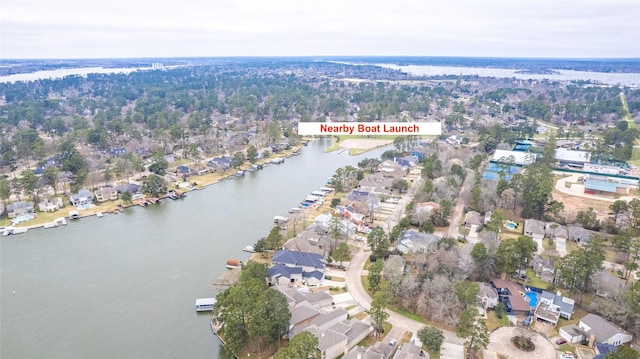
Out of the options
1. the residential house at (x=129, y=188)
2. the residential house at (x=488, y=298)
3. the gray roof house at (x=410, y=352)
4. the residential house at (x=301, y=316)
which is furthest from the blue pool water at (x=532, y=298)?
the residential house at (x=129, y=188)

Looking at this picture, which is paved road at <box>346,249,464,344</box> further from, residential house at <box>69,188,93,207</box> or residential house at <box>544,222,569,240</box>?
residential house at <box>69,188,93,207</box>

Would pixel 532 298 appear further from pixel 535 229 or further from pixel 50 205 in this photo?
pixel 50 205

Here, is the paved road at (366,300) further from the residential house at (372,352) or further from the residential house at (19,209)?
the residential house at (19,209)

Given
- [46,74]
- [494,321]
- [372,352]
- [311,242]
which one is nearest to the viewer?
[372,352]

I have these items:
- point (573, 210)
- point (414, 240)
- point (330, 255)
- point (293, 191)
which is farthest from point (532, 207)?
point (293, 191)

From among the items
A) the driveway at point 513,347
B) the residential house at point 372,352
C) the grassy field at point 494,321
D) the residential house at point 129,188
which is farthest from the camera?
the residential house at point 129,188

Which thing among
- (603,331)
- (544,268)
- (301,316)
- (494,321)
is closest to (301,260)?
(301,316)
